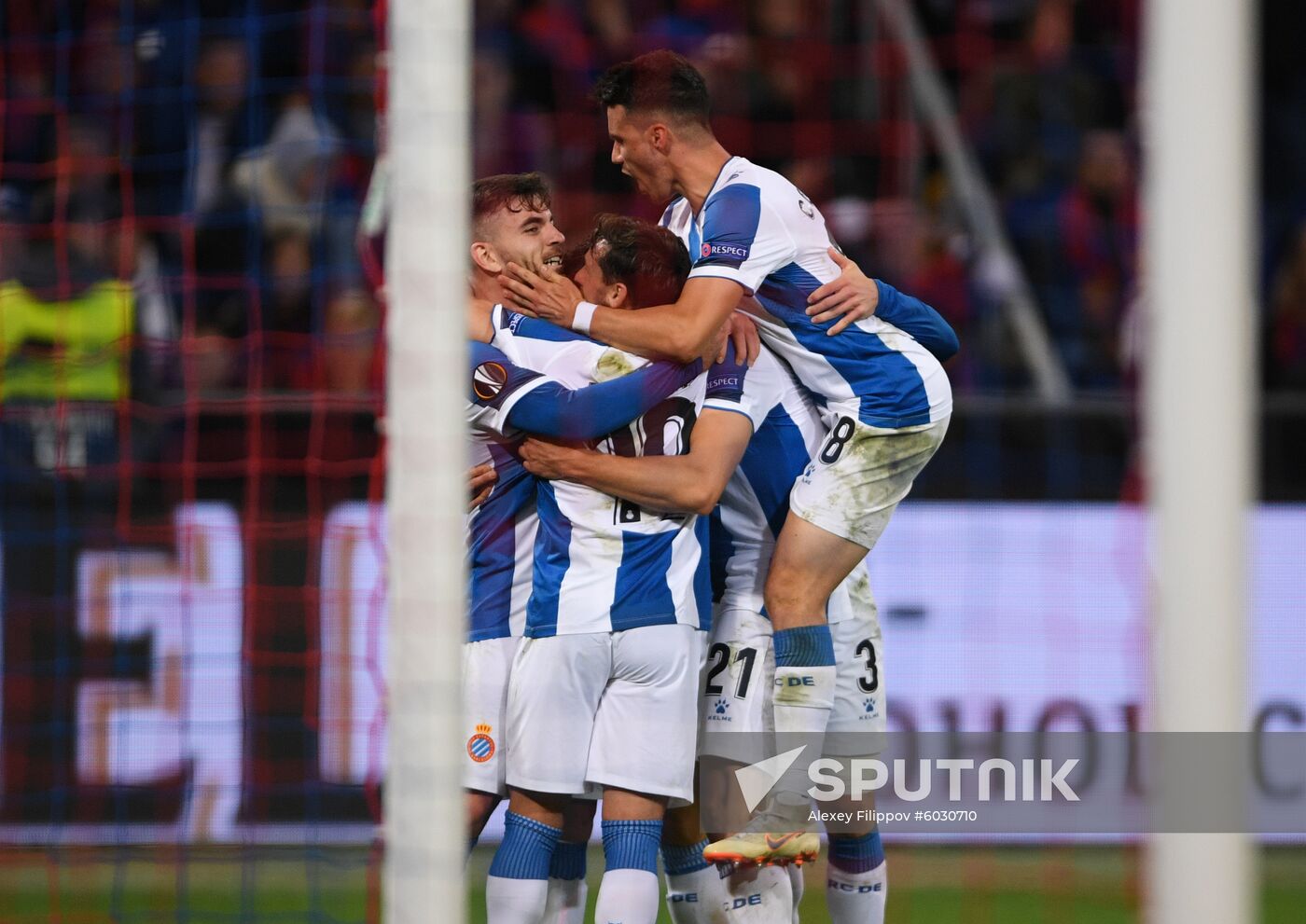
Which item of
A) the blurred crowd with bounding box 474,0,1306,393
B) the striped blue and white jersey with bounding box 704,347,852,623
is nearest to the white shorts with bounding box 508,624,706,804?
the striped blue and white jersey with bounding box 704,347,852,623

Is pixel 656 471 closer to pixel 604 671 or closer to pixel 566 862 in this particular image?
pixel 604 671

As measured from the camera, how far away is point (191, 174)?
7203 millimetres

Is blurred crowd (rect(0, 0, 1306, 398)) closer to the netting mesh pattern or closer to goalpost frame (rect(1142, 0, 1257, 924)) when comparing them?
the netting mesh pattern

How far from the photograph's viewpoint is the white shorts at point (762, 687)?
3.70m

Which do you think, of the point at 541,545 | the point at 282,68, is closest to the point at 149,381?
the point at 282,68

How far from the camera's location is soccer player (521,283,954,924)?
137 inches

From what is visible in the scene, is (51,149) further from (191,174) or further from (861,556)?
(861,556)

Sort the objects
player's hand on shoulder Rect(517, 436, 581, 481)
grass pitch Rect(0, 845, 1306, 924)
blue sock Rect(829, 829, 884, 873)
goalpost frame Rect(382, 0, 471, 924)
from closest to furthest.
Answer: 1. goalpost frame Rect(382, 0, 471, 924)
2. player's hand on shoulder Rect(517, 436, 581, 481)
3. blue sock Rect(829, 829, 884, 873)
4. grass pitch Rect(0, 845, 1306, 924)

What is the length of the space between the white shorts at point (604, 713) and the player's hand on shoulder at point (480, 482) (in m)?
0.41

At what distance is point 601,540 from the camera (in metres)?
3.45

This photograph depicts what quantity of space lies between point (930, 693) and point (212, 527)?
2.84 meters

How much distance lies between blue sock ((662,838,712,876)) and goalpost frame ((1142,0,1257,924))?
1.61 metres

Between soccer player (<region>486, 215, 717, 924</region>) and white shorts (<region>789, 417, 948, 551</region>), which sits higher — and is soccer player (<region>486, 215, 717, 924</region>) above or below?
below

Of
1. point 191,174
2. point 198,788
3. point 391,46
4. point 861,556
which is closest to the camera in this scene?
point 391,46
